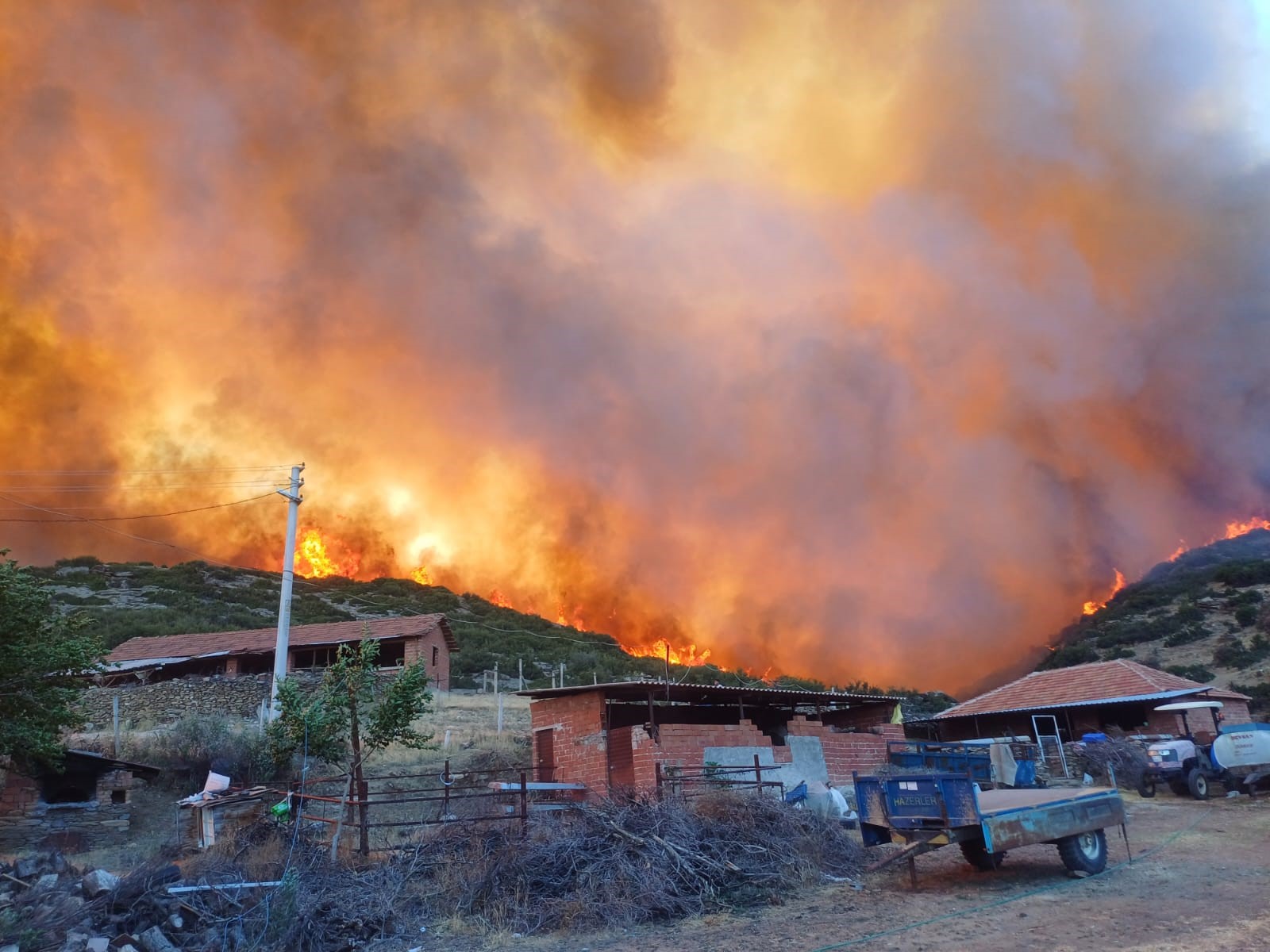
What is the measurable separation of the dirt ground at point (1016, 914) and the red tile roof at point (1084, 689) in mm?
19099

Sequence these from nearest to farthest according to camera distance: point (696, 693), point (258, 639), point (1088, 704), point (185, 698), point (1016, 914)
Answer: point (1016, 914)
point (696, 693)
point (1088, 704)
point (185, 698)
point (258, 639)

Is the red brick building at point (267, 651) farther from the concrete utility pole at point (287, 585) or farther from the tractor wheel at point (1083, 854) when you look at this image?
the tractor wheel at point (1083, 854)

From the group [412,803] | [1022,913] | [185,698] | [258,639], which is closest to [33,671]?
[412,803]

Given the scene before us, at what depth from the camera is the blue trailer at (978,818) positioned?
1060 centimetres

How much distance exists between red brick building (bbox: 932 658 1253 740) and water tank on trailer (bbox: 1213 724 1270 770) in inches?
353

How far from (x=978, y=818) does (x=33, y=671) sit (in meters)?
18.0

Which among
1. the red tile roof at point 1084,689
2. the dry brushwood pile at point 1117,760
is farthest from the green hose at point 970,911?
the red tile roof at point 1084,689

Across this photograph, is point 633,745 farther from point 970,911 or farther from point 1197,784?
point 1197,784

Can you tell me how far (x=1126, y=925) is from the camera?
8.61 meters

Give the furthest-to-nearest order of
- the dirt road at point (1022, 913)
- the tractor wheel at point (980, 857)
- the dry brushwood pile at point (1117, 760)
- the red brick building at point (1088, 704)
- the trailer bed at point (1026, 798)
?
the red brick building at point (1088, 704) → the dry brushwood pile at point (1117, 760) → the tractor wheel at point (980, 857) → the trailer bed at point (1026, 798) → the dirt road at point (1022, 913)

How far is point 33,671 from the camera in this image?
1662cm

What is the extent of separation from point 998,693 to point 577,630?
43750 millimetres

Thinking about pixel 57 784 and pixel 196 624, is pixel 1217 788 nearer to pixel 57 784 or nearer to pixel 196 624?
pixel 57 784

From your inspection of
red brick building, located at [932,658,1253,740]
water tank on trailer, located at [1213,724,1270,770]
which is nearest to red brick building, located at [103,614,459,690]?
red brick building, located at [932,658,1253,740]
